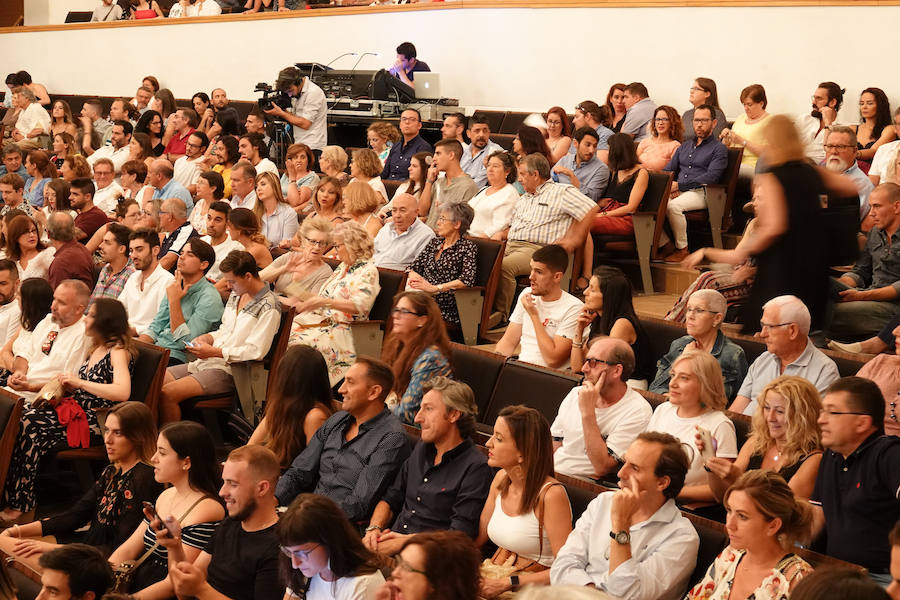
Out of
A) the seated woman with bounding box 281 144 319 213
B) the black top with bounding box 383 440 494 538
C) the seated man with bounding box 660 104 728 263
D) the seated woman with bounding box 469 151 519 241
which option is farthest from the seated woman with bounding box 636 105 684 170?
the black top with bounding box 383 440 494 538

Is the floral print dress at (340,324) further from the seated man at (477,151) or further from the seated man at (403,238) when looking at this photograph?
the seated man at (477,151)

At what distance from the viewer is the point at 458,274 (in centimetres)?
527

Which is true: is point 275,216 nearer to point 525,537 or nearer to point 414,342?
point 414,342

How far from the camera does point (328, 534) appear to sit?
2.69m

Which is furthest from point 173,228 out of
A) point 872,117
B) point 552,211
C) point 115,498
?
point 872,117

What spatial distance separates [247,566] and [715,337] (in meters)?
1.78

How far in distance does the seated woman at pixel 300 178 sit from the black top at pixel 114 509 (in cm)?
343

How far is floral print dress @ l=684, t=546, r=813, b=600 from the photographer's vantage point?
2.40 meters

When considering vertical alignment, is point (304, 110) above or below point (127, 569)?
above

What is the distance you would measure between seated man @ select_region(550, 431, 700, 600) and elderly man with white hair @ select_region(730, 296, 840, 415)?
2.90 feet

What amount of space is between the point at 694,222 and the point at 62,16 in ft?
34.9

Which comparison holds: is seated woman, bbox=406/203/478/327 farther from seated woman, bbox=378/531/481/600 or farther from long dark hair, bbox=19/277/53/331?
seated woman, bbox=378/531/481/600

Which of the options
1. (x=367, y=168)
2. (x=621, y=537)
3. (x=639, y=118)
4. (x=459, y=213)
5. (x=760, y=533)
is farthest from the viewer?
(x=639, y=118)

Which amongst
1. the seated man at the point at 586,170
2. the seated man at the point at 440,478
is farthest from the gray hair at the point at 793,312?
the seated man at the point at 586,170
